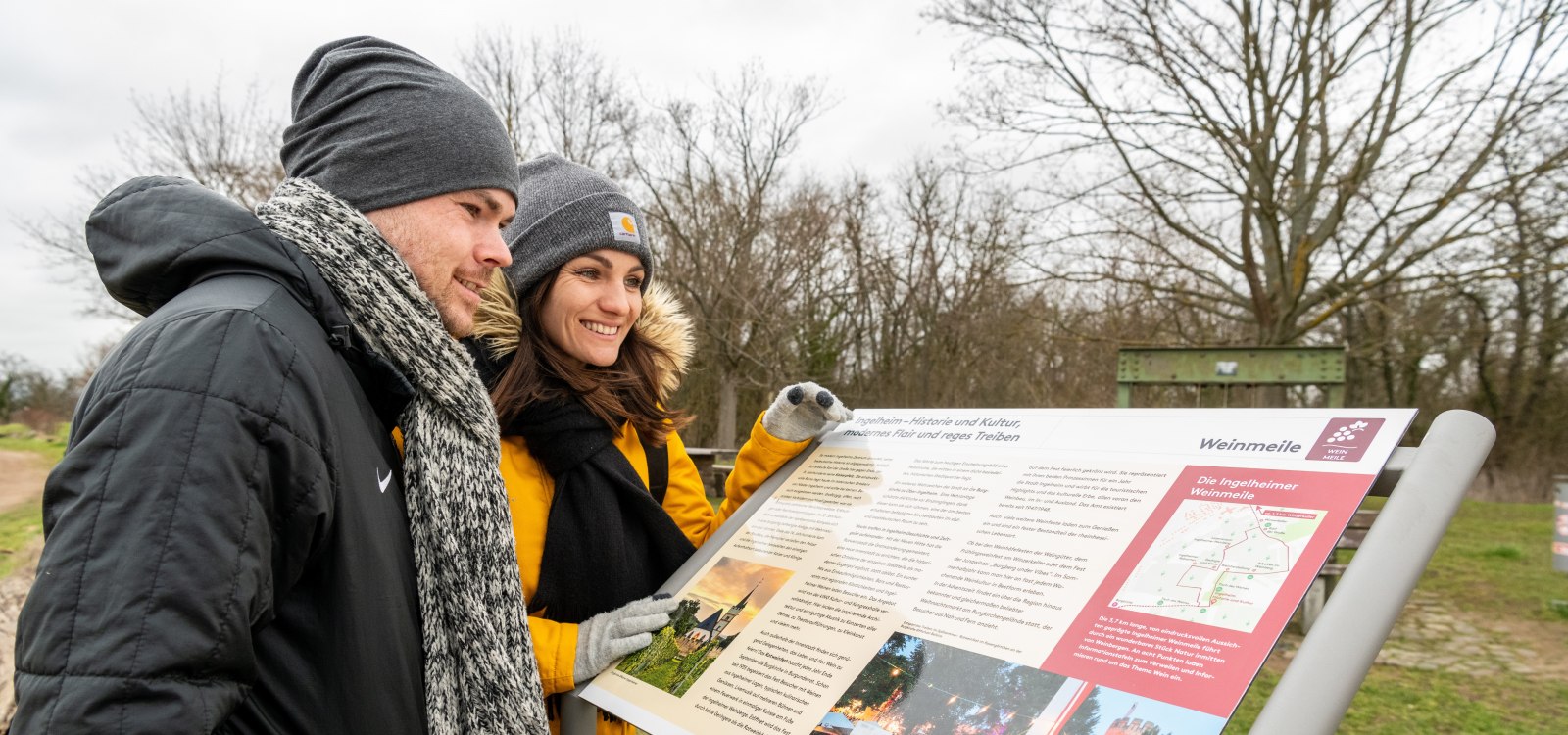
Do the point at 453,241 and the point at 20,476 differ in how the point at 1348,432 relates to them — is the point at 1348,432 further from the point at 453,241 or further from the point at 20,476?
the point at 20,476

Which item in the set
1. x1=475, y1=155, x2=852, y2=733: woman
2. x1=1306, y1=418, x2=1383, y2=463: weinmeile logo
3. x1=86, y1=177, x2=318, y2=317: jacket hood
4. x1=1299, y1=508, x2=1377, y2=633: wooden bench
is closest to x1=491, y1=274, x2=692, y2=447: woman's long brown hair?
x1=475, y1=155, x2=852, y2=733: woman

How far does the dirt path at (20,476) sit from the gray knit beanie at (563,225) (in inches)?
574

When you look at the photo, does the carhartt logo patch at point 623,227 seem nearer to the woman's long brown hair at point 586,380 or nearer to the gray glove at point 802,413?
the woman's long brown hair at point 586,380

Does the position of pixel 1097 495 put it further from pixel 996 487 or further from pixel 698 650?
Answer: pixel 698 650

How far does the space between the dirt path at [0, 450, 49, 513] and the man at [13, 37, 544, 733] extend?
1504 centimetres

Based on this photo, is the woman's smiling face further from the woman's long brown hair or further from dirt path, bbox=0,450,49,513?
dirt path, bbox=0,450,49,513

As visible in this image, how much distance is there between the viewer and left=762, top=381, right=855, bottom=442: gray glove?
2191 mm

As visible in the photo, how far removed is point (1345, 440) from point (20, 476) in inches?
869

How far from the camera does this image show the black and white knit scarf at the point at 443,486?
153cm

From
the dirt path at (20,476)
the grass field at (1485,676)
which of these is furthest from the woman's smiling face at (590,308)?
the dirt path at (20,476)

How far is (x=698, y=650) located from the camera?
6.07 ft

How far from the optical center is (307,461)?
1.25 metres

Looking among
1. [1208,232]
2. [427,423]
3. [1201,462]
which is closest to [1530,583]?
[1208,232]

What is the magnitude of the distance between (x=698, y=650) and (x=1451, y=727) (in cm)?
457
